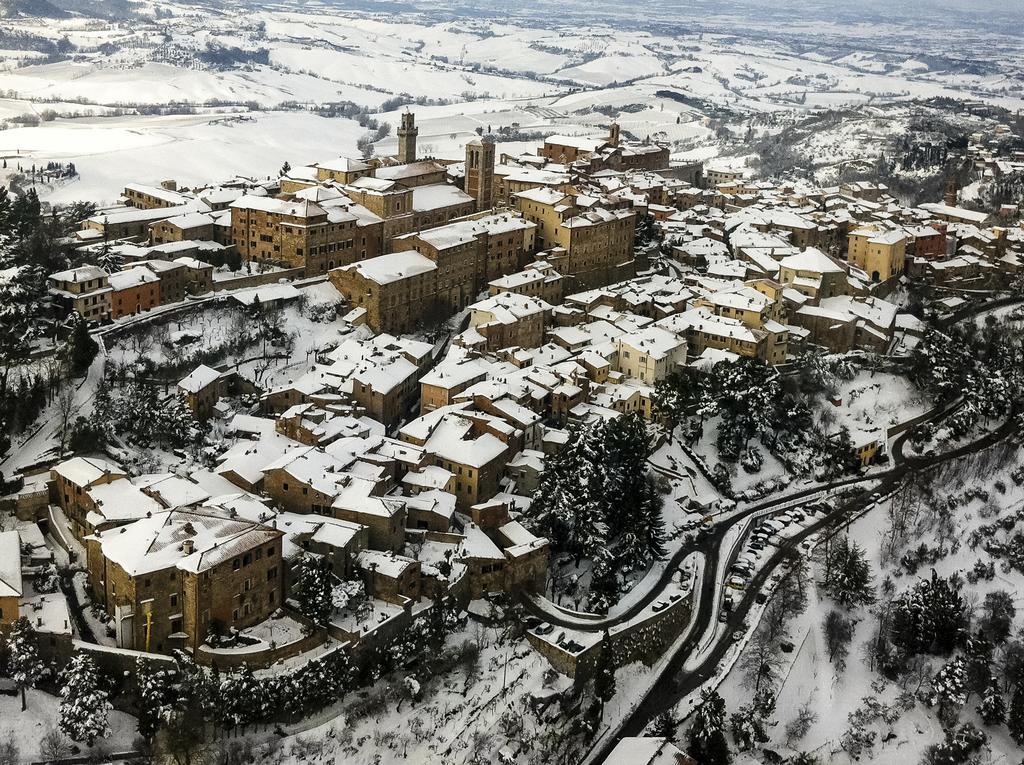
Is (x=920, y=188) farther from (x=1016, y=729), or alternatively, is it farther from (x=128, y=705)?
(x=128, y=705)

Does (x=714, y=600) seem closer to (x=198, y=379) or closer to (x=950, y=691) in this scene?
(x=950, y=691)

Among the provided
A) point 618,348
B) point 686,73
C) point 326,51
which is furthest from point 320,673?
point 686,73

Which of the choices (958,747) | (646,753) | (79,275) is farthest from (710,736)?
(79,275)

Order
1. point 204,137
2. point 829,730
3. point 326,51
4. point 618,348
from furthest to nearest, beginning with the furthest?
point 326,51, point 204,137, point 618,348, point 829,730

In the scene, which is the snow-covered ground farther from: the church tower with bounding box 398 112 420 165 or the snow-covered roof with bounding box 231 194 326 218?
the church tower with bounding box 398 112 420 165

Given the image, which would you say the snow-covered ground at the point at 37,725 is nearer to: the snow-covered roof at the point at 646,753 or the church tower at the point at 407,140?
the snow-covered roof at the point at 646,753

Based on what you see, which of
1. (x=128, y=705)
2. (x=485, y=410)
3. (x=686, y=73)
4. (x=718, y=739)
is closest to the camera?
(x=128, y=705)
